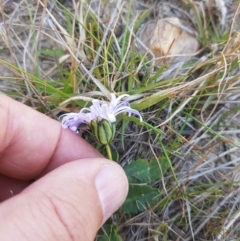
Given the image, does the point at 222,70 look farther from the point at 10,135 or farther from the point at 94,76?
the point at 10,135

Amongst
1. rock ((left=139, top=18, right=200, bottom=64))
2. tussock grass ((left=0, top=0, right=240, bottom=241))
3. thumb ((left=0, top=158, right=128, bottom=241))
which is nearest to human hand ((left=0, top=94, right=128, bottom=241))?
thumb ((left=0, top=158, right=128, bottom=241))

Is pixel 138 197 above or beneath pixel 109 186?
beneath

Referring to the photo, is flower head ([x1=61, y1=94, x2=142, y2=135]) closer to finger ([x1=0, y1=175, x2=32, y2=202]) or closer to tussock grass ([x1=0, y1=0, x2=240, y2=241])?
tussock grass ([x1=0, y1=0, x2=240, y2=241])

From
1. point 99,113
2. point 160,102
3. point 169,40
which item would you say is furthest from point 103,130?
point 169,40

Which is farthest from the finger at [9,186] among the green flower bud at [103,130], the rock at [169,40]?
the rock at [169,40]

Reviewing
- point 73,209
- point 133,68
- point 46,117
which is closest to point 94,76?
point 133,68

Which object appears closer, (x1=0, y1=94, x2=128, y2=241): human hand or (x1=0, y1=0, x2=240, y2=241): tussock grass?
(x1=0, y1=94, x2=128, y2=241): human hand

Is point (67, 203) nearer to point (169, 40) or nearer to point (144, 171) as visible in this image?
point (144, 171)
